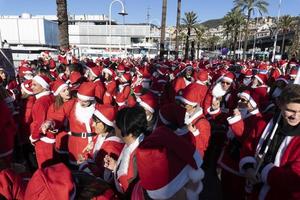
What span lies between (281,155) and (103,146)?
1.86 meters

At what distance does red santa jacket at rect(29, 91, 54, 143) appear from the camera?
15.3ft

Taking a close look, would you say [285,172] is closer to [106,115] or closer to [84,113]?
[106,115]

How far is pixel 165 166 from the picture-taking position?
200 centimetres

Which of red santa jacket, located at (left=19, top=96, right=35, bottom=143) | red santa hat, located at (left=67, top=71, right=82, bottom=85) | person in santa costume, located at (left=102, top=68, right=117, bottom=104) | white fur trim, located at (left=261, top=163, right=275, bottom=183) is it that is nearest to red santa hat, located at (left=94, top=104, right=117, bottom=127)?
white fur trim, located at (left=261, top=163, right=275, bottom=183)

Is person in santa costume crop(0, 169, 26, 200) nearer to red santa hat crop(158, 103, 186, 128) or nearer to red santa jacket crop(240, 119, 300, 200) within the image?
red santa hat crop(158, 103, 186, 128)

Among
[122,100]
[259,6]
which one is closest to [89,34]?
[259,6]

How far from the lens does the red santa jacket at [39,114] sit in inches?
184

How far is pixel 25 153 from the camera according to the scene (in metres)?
6.41

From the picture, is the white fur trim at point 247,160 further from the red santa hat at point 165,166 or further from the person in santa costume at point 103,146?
the person in santa costume at point 103,146

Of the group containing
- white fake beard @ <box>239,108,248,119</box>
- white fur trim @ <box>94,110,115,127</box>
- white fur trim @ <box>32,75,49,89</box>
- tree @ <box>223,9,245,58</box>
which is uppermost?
tree @ <box>223,9,245,58</box>

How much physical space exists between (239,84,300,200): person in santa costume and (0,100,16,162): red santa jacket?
114 inches

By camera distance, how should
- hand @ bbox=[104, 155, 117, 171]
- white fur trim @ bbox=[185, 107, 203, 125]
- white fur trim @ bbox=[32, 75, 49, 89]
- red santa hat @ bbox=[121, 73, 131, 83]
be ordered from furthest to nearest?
1. red santa hat @ bbox=[121, 73, 131, 83]
2. white fur trim @ bbox=[32, 75, 49, 89]
3. white fur trim @ bbox=[185, 107, 203, 125]
4. hand @ bbox=[104, 155, 117, 171]

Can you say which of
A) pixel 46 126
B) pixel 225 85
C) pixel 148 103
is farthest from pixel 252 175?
pixel 225 85

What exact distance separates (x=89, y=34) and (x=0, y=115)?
9068 centimetres
